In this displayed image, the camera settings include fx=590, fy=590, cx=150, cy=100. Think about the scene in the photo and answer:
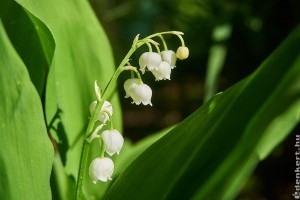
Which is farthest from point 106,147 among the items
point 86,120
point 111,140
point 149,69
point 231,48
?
point 231,48

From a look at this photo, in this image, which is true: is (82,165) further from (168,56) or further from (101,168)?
(168,56)

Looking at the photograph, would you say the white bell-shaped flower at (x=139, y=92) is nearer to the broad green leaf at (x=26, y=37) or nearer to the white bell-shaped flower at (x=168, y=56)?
the white bell-shaped flower at (x=168, y=56)

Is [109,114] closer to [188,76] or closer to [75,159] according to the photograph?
[75,159]

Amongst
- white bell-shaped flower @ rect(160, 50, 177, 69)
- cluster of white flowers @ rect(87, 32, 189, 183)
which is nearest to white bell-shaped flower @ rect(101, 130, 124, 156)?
cluster of white flowers @ rect(87, 32, 189, 183)

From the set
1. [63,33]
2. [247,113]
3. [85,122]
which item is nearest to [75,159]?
[85,122]

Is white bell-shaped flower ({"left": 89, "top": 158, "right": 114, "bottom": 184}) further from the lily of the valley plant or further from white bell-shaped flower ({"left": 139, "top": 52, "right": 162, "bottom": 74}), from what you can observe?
white bell-shaped flower ({"left": 139, "top": 52, "right": 162, "bottom": 74})

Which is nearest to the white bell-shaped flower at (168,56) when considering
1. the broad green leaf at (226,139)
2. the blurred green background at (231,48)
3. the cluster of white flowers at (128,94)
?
the cluster of white flowers at (128,94)
